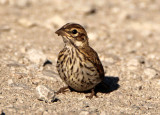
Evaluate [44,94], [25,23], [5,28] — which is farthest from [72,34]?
[25,23]

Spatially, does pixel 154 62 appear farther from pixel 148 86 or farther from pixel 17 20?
pixel 17 20

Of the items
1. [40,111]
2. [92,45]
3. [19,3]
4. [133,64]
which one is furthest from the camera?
[19,3]

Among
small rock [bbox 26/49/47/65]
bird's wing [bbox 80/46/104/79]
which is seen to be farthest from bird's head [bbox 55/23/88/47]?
small rock [bbox 26/49/47/65]

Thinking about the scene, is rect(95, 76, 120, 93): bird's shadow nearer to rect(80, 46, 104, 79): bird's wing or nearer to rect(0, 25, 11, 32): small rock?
rect(80, 46, 104, 79): bird's wing

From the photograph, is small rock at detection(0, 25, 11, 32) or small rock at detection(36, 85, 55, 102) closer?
small rock at detection(36, 85, 55, 102)

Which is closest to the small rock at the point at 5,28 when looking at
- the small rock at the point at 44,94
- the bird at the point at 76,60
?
the bird at the point at 76,60

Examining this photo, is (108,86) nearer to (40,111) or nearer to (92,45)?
(92,45)
